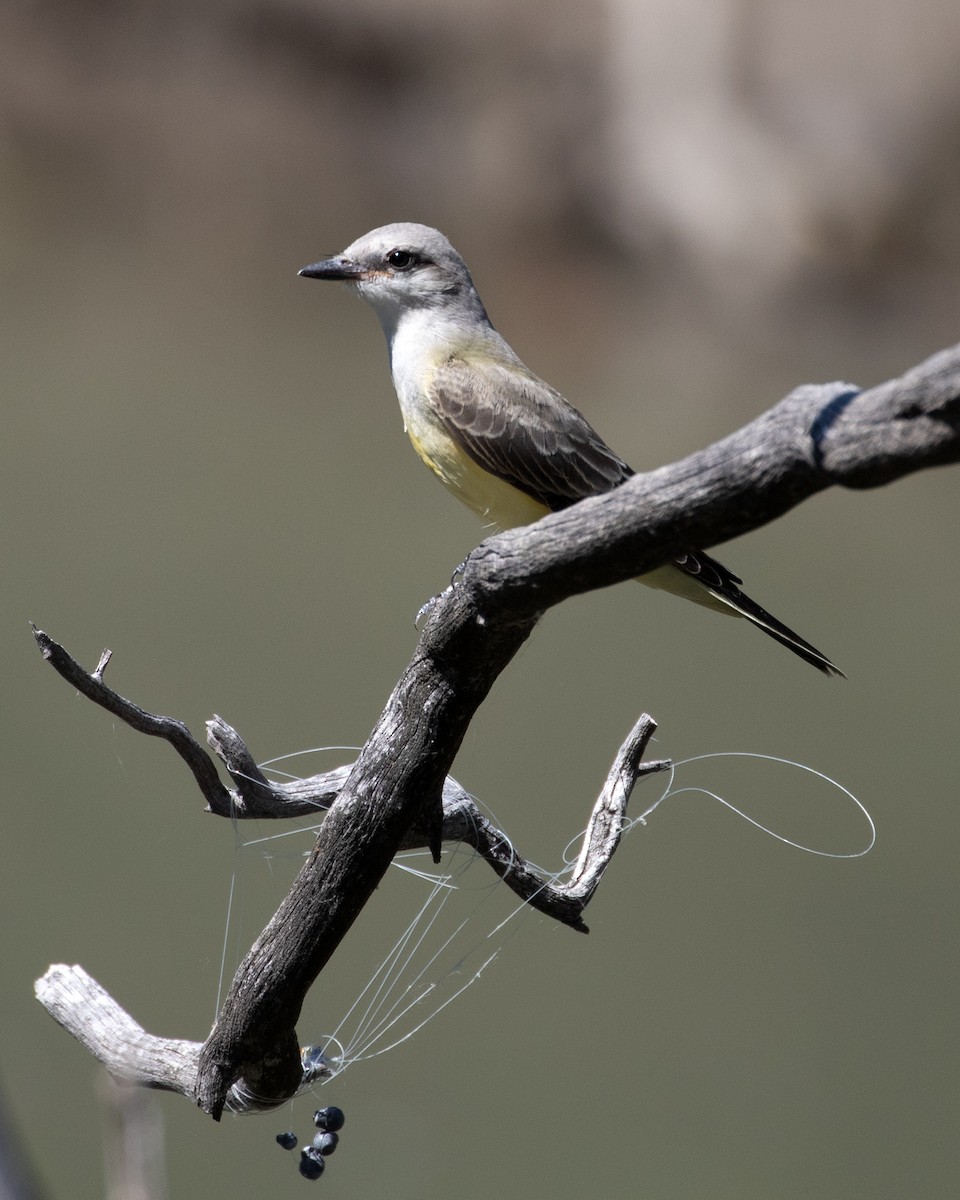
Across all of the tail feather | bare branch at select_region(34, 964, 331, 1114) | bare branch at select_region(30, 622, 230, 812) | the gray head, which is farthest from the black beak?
bare branch at select_region(34, 964, 331, 1114)

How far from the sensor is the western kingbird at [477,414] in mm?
2451

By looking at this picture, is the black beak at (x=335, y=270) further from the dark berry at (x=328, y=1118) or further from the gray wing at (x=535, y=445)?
the dark berry at (x=328, y=1118)

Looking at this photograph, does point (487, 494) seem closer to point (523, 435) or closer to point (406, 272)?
point (523, 435)

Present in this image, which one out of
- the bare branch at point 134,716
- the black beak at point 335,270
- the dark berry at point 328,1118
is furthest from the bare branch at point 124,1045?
the black beak at point 335,270

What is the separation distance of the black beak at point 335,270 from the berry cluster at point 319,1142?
4.70ft

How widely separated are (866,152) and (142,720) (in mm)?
10673

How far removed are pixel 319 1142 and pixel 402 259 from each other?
60.9 inches

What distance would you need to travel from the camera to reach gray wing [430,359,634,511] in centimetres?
246

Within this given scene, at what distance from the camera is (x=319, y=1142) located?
2100mm

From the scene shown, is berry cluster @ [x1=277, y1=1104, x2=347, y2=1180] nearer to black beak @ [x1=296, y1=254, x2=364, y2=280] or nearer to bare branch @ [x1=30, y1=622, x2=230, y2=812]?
bare branch @ [x1=30, y1=622, x2=230, y2=812]

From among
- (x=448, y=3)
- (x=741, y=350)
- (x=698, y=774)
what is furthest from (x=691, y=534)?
(x=448, y=3)

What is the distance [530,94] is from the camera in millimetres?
12242

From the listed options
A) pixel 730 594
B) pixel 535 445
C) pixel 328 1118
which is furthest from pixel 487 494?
pixel 328 1118

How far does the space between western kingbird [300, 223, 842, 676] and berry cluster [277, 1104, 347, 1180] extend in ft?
3.13
